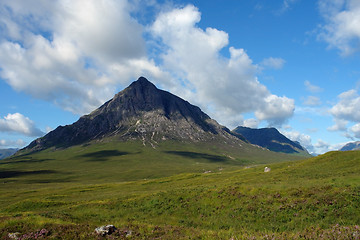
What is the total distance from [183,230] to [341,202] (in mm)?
18508

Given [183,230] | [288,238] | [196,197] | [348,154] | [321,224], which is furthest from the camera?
[348,154]

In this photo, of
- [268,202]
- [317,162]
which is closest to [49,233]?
[268,202]

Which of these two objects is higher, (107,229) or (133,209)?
(107,229)

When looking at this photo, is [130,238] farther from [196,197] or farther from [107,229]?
[196,197]

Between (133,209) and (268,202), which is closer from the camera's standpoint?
(268,202)

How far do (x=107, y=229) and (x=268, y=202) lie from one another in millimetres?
19905

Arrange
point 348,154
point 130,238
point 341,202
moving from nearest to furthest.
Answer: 1. point 130,238
2. point 341,202
3. point 348,154

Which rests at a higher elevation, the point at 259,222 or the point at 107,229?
the point at 107,229

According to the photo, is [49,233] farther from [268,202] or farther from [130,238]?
[268,202]

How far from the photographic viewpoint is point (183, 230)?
1823cm

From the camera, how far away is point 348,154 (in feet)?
204

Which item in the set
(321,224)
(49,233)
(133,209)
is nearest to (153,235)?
(49,233)

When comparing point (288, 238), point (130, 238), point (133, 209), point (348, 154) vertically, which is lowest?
point (133, 209)

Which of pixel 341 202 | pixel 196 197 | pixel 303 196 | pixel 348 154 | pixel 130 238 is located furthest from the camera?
pixel 348 154
